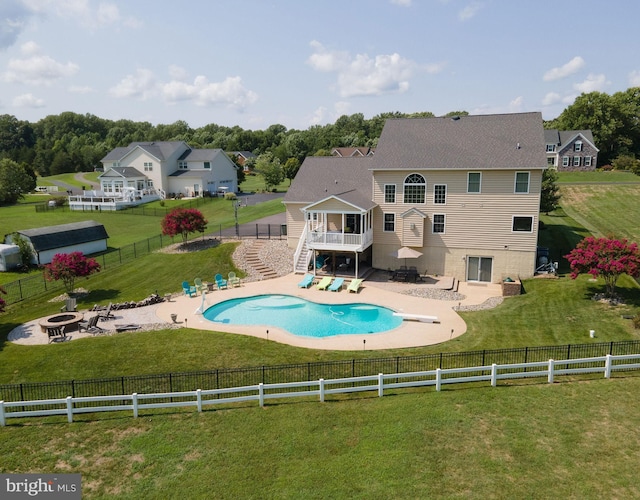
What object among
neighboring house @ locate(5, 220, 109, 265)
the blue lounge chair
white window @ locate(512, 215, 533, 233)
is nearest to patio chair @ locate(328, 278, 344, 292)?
the blue lounge chair

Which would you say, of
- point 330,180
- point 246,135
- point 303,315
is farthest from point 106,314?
point 246,135

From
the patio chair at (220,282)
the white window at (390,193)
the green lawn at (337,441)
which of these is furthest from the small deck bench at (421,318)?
the patio chair at (220,282)

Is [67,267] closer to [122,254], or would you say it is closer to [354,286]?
[122,254]

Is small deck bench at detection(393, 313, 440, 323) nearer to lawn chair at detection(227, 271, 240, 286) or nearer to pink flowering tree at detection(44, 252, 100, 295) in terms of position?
lawn chair at detection(227, 271, 240, 286)

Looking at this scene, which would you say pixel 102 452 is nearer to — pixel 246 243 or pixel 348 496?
pixel 348 496

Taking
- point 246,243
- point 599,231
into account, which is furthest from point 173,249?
point 599,231
